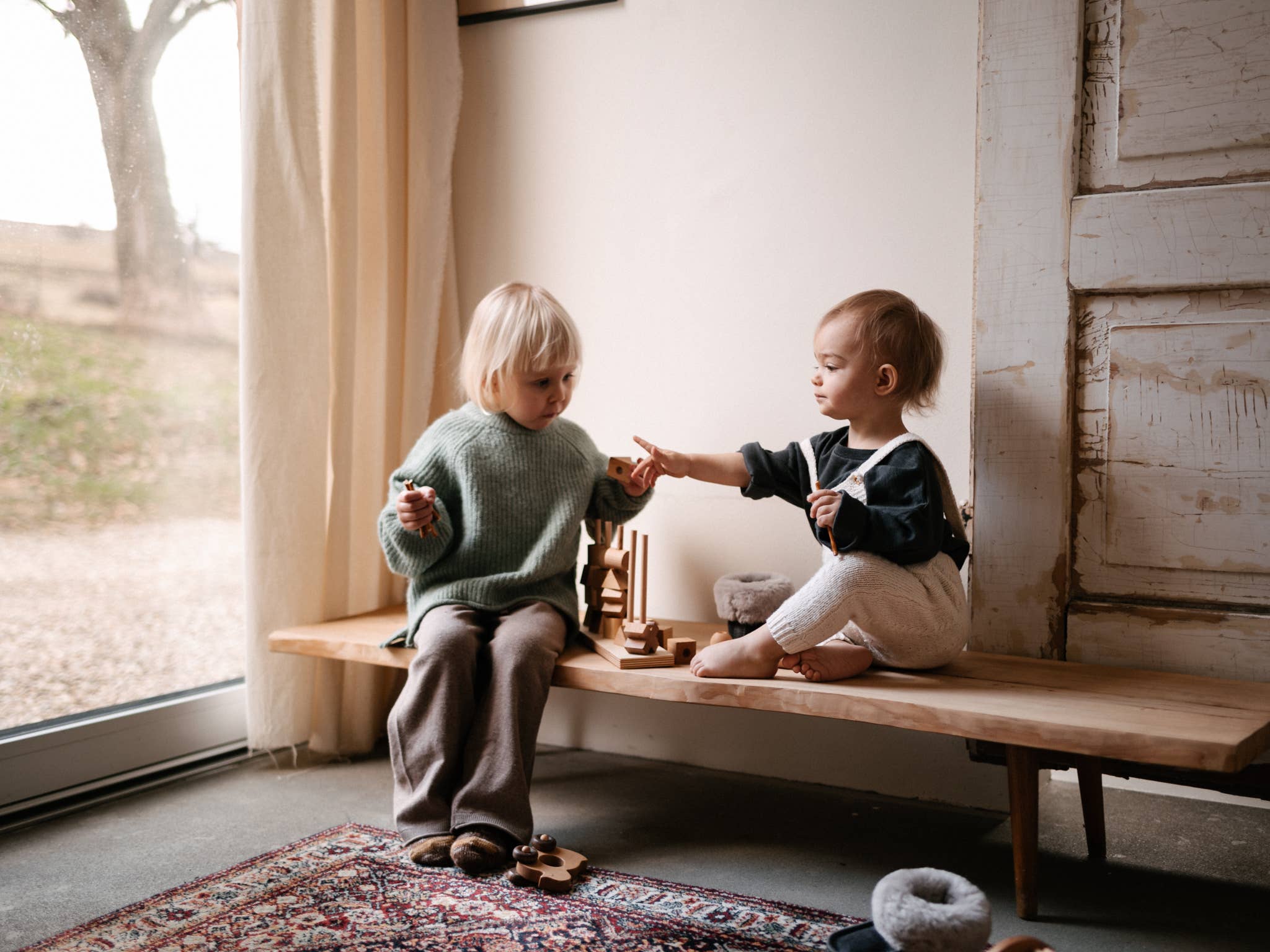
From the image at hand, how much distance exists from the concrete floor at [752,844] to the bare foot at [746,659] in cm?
30

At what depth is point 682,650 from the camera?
5.59 ft

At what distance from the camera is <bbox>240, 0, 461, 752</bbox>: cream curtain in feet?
6.49

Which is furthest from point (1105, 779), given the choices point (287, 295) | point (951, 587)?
point (287, 295)

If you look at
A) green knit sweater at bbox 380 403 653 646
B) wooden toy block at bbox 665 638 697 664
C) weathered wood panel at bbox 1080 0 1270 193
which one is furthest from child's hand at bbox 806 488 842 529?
weathered wood panel at bbox 1080 0 1270 193

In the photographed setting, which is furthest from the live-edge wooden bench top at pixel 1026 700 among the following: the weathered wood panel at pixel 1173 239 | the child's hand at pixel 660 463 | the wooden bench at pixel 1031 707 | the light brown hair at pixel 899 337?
the weathered wood panel at pixel 1173 239

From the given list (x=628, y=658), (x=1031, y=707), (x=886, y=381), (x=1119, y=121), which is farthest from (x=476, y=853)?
(x=1119, y=121)

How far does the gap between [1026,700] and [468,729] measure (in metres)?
0.82

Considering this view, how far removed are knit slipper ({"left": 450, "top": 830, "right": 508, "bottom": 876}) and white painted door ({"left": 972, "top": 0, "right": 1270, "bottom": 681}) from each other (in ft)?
2.73

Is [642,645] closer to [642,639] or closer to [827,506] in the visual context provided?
[642,639]

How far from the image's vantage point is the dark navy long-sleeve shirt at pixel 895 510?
1544mm

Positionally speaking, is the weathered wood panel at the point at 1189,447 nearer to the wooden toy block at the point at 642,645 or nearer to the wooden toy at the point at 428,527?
the wooden toy block at the point at 642,645

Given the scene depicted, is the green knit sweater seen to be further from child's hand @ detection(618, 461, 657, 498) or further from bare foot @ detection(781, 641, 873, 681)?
bare foot @ detection(781, 641, 873, 681)

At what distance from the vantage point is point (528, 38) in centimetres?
228

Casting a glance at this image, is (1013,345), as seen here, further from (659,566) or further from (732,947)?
(732,947)
